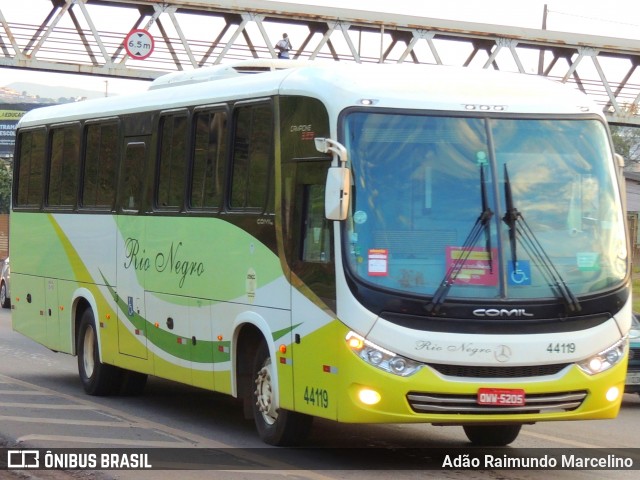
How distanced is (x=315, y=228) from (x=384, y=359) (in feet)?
4.29

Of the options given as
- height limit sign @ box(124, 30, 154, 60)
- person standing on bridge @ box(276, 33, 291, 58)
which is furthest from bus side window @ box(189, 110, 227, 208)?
height limit sign @ box(124, 30, 154, 60)

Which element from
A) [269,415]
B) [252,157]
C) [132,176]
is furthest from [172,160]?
[269,415]

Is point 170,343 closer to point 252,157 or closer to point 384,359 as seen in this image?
point 252,157

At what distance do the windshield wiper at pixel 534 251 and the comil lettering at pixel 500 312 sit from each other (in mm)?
316

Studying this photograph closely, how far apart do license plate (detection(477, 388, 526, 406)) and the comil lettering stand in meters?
0.53

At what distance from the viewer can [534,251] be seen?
34.7 ft

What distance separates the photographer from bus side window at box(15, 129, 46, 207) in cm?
1794

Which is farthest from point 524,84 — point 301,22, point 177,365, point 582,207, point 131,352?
point 301,22

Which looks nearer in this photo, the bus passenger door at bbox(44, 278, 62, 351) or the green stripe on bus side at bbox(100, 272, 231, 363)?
the green stripe on bus side at bbox(100, 272, 231, 363)

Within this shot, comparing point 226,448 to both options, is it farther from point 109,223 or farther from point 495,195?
point 109,223

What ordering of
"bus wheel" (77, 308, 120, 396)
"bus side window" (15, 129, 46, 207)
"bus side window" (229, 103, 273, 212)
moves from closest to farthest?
"bus side window" (229, 103, 273, 212) → "bus wheel" (77, 308, 120, 396) → "bus side window" (15, 129, 46, 207)

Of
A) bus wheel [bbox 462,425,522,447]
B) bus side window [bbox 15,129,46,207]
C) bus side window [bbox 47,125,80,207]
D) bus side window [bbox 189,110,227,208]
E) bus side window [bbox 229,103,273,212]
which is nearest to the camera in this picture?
bus side window [bbox 229,103,273,212]

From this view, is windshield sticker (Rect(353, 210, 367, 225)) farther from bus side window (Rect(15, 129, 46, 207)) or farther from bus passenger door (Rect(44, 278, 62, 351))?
bus side window (Rect(15, 129, 46, 207))

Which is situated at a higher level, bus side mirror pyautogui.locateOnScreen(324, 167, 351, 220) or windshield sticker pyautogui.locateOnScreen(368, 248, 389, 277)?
bus side mirror pyautogui.locateOnScreen(324, 167, 351, 220)
